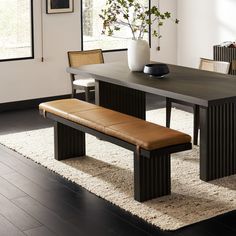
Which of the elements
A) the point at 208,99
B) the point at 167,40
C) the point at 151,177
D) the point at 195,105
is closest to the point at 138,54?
the point at 195,105

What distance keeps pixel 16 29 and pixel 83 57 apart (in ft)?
3.17

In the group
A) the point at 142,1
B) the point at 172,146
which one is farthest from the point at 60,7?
the point at 172,146

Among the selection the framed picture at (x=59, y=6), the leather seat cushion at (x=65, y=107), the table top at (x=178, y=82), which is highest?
the framed picture at (x=59, y=6)

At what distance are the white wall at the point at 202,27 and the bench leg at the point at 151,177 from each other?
3807mm

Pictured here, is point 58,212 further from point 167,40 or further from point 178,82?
point 167,40

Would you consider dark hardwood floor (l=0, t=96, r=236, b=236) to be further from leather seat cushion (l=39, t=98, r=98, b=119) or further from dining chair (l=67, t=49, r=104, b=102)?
dining chair (l=67, t=49, r=104, b=102)

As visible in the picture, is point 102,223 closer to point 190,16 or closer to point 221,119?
point 221,119

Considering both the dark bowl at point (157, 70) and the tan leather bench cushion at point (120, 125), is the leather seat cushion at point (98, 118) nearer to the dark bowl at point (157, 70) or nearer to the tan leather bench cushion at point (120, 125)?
the tan leather bench cushion at point (120, 125)

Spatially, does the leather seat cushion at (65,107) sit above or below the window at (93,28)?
below

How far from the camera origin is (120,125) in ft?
15.3

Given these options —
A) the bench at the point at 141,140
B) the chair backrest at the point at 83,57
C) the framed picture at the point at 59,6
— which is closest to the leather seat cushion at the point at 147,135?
the bench at the point at 141,140

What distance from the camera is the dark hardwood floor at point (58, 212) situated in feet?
12.7

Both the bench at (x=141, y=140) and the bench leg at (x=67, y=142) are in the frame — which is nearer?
the bench at (x=141, y=140)

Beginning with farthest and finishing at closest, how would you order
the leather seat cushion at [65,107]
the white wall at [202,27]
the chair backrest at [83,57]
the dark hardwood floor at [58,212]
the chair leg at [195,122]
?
the white wall at [202,27], the chair backrest at [83,57], the chair leg at [195,122], the leather seat cushion at [65,107], the dark hardwood floor at [58,212]
